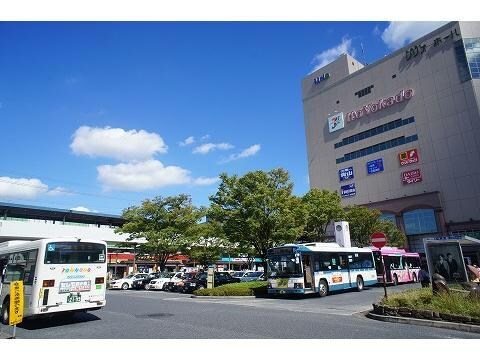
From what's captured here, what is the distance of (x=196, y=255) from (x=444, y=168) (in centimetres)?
3725

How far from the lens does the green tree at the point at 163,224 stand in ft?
128

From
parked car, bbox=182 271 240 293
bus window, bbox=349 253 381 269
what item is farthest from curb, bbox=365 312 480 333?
parked car, bbox=182 271 240 293

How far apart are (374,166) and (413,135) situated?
7633mm

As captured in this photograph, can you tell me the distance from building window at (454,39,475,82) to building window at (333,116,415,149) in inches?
342

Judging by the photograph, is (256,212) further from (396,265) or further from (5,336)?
(5,336)

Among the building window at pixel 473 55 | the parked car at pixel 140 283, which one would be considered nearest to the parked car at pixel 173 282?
the parked car at pixel 140 283

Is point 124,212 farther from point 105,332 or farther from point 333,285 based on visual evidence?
point 105,332

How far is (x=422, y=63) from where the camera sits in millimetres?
55656

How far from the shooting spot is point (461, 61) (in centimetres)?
5041

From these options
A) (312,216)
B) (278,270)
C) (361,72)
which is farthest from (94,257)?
(361,72)

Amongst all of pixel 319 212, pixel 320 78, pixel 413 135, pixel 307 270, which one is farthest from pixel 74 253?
pixel 320 78

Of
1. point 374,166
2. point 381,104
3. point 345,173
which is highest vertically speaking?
point 381,104

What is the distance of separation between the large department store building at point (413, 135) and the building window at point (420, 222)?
13cm

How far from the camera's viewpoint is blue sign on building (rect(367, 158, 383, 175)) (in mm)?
57969
